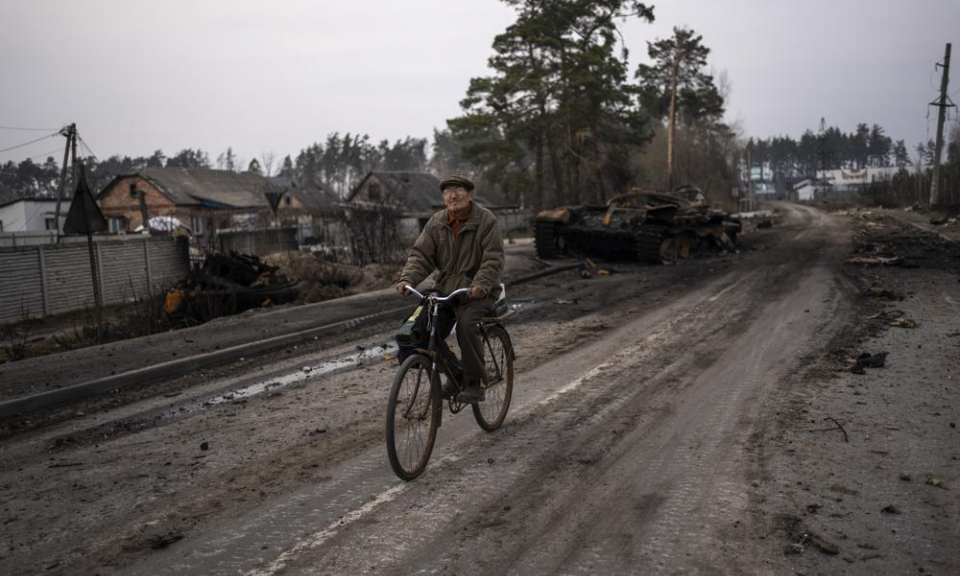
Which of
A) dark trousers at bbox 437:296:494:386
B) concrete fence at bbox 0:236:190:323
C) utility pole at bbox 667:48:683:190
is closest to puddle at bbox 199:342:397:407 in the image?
dark trousers at bbox 437:296:494:386

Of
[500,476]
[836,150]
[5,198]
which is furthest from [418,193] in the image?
[836,150]

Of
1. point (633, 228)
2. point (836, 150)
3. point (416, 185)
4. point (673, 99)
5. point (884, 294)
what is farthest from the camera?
point (836, 150)

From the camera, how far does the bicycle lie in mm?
4852

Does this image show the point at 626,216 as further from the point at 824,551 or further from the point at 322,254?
the point at 824,551

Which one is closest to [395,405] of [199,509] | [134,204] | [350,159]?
[199,509]

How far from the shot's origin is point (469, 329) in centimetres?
539

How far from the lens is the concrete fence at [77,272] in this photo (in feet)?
61.1

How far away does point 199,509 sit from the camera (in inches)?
181

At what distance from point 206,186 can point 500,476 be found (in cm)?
6337

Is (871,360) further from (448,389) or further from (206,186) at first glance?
(206,186)

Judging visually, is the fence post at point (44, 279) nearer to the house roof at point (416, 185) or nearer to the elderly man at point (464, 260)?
the elderly man at point (464, 260)

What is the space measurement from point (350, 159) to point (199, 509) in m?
110

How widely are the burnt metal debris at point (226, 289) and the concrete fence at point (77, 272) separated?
1.06 meters

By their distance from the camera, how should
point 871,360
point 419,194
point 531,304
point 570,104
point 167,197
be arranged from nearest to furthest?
point 871,360 → point 531,304 → point 570,104 → point 167,197 → point 419,194
